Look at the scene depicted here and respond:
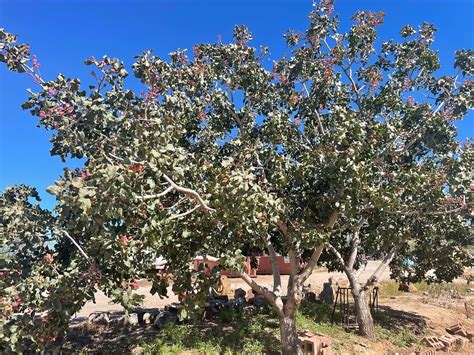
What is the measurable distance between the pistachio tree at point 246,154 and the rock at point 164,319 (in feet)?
11.4

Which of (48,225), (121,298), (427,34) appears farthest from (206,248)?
(427,34)

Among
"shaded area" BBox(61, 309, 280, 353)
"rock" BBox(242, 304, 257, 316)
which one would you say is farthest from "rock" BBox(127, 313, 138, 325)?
"rock" BBox(242, 304, 257, 316)

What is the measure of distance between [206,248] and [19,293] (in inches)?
116

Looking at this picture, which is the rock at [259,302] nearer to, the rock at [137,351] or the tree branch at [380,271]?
the tree branch at [380,271]

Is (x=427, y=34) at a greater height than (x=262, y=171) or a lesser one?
greater

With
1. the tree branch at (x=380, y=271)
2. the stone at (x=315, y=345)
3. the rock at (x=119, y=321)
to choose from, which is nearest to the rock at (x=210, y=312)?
the rock at (x=119, y=321)

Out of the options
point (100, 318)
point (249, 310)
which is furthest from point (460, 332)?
point (100, 318)

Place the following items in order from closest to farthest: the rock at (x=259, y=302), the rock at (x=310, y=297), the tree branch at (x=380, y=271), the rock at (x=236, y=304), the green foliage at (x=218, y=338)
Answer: the green foliage at (x=218, y=338)
the tree branch at (x=380, y=271)
the rock at (x=236, y=304)
the rock at (x=259, y=302)
the rock at (x=310, y=297)

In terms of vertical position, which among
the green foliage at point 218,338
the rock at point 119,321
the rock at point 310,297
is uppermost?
the rock at point 310,297

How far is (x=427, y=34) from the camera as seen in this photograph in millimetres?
11562

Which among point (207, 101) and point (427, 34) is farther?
point (427, 34)

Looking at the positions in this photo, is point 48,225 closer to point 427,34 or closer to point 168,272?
point 168,272

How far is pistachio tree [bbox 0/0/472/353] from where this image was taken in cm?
595

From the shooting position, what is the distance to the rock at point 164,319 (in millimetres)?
12477
